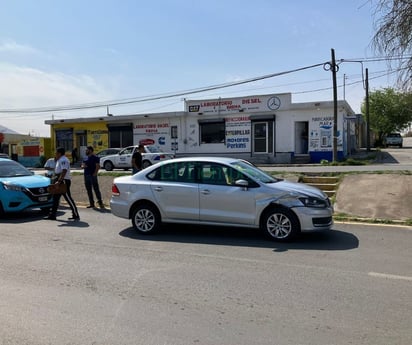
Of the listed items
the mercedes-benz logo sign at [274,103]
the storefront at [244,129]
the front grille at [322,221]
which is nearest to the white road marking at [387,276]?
the front grille at [322,221]

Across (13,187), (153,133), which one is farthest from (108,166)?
(13,187)

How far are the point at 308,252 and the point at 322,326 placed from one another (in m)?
2.91

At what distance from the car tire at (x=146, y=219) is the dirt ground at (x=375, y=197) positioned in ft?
15.8

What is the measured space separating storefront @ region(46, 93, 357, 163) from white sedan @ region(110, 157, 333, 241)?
20862 mm

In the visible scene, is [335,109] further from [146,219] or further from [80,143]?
[80,143]

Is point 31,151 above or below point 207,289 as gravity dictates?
above

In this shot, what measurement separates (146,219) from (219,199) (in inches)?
61.9

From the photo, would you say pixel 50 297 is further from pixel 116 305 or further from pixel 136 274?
pixel 136 274

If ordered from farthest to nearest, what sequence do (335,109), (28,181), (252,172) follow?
(335,109) → (28,181) → (252,172)

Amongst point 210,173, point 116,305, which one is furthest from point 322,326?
point 210,173

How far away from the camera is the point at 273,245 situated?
295 inches

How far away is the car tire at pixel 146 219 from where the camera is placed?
8531 mm

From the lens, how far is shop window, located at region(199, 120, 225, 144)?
31391 millimetres

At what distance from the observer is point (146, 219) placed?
8570 mm
